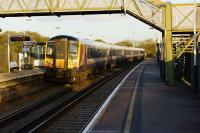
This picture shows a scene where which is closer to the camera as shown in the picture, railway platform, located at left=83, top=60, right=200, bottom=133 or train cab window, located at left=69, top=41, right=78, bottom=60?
railway platform, located at left=83, top=60, right=200, bottom=133

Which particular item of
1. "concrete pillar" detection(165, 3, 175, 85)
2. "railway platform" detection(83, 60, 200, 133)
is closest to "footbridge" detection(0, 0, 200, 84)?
"concrete pillar" detection(165, 3, 175, 85)

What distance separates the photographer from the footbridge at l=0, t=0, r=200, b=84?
27.0m

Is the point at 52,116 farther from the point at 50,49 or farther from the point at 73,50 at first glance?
the point at 50,49

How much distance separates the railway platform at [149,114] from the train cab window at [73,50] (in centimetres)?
663

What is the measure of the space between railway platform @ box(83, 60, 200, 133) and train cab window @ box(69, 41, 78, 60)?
21.7 ft

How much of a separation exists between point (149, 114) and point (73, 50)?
44.6 feet

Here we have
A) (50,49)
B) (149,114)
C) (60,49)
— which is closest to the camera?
(149,114)

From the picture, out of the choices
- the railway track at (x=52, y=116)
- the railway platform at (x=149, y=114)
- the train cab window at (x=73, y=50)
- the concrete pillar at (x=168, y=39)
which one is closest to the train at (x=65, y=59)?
the train cab window at (x=73, y=50)

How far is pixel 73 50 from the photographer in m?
27.6

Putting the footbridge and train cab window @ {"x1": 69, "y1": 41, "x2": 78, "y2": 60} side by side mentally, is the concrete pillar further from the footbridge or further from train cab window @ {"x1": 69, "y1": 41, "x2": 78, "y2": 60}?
train cab window @ {"x1": 69, "y1": 41, "x2": 78, "y2": 60}

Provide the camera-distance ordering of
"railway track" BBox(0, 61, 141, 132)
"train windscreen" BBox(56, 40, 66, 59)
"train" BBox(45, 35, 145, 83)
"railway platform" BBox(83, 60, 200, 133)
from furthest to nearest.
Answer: "train windscreen" BBox(56, 40, 66, 59) → "train" BBox(45, 35, 145, 83) → "railway track" BBox(0, 61, 141, 132) → "railway platform" BBox(83, 60, 200, 133)

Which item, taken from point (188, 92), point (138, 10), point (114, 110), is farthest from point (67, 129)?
point (138, 10)

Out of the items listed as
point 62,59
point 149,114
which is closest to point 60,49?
point 62,59

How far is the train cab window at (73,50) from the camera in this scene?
27.4 m
